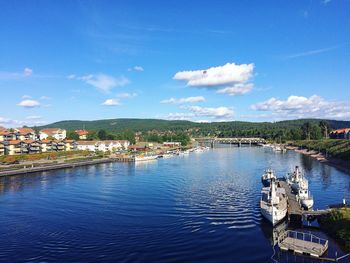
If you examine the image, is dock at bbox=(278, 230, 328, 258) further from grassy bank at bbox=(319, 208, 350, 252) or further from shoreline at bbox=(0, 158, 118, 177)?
shoreline at bbox=(0, 158, 118, 177)

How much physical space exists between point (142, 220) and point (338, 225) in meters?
20.6

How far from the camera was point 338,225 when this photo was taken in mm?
33281

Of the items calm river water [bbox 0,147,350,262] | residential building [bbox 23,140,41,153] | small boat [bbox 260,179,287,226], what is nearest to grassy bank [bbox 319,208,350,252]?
calm river water [bbox 0,147,350,262]

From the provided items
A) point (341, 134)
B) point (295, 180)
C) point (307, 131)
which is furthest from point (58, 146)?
point (341, 134)

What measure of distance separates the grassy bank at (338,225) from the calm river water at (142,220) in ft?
4.00

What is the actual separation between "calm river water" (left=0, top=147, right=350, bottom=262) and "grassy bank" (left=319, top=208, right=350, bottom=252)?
1220 millimetres

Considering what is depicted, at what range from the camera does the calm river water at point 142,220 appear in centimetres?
2961

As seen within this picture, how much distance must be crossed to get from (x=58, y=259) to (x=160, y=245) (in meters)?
8.84

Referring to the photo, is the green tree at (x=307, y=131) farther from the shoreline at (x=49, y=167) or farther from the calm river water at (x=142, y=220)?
the calm river water at (x=142, y=220)

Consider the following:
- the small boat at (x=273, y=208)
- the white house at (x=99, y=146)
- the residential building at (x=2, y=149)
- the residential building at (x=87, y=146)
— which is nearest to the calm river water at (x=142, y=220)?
the small boat at (x=273, y=208)

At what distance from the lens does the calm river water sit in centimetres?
2961

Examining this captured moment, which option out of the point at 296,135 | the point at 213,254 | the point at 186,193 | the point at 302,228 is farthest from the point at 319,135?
the point at 213,254

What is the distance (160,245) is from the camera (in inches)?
1228

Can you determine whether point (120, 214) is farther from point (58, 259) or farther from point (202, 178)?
point (202, 178)
